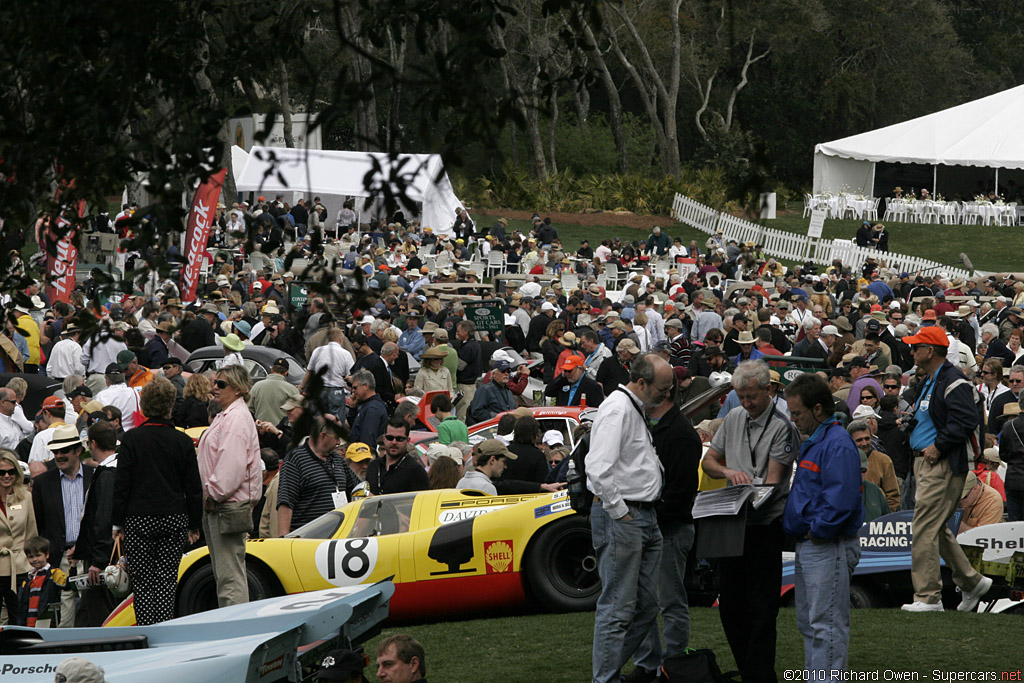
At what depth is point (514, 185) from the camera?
5272cm

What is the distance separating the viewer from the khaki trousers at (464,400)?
18.5 metres

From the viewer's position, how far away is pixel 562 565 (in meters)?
9.06

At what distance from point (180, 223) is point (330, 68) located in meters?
54.5

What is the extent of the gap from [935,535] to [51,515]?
6.46 m

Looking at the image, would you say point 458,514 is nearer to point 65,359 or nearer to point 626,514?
point 626,514

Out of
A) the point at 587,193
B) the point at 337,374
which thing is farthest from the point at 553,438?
the point at 587,193

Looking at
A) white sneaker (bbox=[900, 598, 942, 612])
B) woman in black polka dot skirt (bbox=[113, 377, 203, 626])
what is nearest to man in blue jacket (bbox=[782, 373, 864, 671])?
white sneaker (bbox=[900, 598, 942, 612])

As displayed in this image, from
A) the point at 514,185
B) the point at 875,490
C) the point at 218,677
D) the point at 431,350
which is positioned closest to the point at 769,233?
the point at 514,185

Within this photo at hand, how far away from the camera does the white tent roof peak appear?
4981 cm

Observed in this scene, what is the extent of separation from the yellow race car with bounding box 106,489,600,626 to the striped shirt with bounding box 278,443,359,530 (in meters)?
0.57

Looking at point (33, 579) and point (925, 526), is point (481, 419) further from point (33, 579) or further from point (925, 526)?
point (925, 526)

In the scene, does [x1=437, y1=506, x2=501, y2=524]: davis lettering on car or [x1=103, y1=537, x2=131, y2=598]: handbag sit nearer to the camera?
[x1=103, y1=537, x2=131, y2=598]: handbag

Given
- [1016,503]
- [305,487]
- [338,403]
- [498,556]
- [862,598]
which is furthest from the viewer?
[338,403]

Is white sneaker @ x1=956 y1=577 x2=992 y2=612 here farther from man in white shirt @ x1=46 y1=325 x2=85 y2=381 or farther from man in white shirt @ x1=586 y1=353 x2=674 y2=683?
man in white shirt @ x1=46 y1=325 x2=85 y2=381
